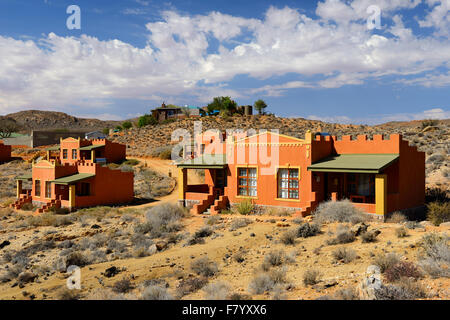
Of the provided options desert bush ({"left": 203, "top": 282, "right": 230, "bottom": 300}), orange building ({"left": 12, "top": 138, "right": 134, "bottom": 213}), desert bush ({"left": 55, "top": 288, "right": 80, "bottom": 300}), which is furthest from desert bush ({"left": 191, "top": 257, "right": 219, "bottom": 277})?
orange building ({"left": 12, "top": 138, "right": 134, "bottom": 213})

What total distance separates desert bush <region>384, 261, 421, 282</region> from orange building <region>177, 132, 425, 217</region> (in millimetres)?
8748

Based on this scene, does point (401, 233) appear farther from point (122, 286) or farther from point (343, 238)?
point (122, 286)

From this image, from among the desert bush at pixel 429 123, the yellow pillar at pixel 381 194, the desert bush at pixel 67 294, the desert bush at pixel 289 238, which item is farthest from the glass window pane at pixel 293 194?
the desert bush at pixel 429 123

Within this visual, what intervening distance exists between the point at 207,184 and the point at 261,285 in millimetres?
17589

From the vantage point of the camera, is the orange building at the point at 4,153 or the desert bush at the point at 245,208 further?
the orange building at the point at 4,153

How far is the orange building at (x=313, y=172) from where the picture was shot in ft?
66.7

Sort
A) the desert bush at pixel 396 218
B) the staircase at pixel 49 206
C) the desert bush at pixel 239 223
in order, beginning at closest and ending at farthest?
the desert bush at pixel 396 218 → the desert bush at pixel 239 223 → the staircase at pixel 49 206

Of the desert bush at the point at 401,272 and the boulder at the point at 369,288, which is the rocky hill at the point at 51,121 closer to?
the desert bush at the point at 401,272

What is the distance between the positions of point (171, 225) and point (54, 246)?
5.98 m

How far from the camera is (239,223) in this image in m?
19.0

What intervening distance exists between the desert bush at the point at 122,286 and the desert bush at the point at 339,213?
9659 millimetres
